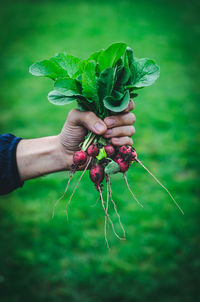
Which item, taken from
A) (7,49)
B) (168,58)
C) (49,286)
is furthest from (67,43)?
(49,286)

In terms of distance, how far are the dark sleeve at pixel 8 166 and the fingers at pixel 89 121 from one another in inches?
24.6

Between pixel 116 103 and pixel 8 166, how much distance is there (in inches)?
40.1

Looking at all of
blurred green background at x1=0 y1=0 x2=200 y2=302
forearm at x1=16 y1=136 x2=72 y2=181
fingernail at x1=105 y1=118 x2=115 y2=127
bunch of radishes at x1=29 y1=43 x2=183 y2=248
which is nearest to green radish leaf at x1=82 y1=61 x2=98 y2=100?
bunch of radishes at x1=29 y1=43 x2=183 y2=248

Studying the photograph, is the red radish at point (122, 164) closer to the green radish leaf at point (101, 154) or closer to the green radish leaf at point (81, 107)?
the green radish leaf at point (101, 154)

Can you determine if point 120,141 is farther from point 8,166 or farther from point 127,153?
point 8,166

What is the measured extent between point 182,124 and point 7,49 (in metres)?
6.88

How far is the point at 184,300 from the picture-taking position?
2596 mm

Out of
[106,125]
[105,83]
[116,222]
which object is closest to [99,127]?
[106,125]

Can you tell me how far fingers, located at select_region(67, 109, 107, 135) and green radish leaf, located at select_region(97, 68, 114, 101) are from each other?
6.2 inches

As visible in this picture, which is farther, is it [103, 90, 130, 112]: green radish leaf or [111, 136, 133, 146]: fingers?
[111, 136, 133, 146]: fingers

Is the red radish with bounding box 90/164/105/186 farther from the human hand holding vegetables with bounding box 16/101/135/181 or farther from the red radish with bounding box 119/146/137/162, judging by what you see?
the human hand holding vegetables with bounding box 16/101/135/181

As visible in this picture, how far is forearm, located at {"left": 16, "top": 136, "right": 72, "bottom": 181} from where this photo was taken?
2.34 m

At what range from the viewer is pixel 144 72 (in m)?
1.88

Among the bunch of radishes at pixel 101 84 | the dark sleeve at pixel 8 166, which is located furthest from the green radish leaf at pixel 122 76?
the dark sleeve at pixel 8 166
